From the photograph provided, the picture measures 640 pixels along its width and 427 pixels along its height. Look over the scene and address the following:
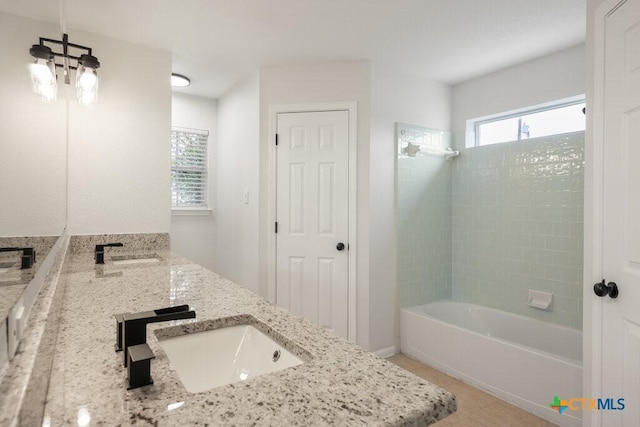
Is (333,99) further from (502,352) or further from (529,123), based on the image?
(502,352)

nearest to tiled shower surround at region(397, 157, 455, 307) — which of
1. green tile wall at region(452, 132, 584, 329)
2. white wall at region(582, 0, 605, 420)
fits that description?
green tile wall at region(452, 132, 584, 329)

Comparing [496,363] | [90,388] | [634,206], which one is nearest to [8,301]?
[90,388]

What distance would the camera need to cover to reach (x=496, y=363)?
7.98 ft

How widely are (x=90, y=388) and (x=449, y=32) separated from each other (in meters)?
2.77

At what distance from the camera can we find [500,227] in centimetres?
310

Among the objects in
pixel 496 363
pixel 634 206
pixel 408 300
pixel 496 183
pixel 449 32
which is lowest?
pixel 496 363

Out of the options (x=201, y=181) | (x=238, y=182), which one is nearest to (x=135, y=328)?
(x=238, y=182)

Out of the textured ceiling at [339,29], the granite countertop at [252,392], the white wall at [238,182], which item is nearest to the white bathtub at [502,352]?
the white wall at [238,182]

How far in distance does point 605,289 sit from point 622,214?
0.32m

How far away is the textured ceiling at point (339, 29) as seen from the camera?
215 cm

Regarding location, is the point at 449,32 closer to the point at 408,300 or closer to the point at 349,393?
the point at 408,300

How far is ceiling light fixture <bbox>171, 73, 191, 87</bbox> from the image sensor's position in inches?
127

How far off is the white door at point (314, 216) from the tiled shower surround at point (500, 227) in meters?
0.58

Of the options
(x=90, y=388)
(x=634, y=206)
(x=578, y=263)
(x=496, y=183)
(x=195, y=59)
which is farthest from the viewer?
(x=496, y=183)
